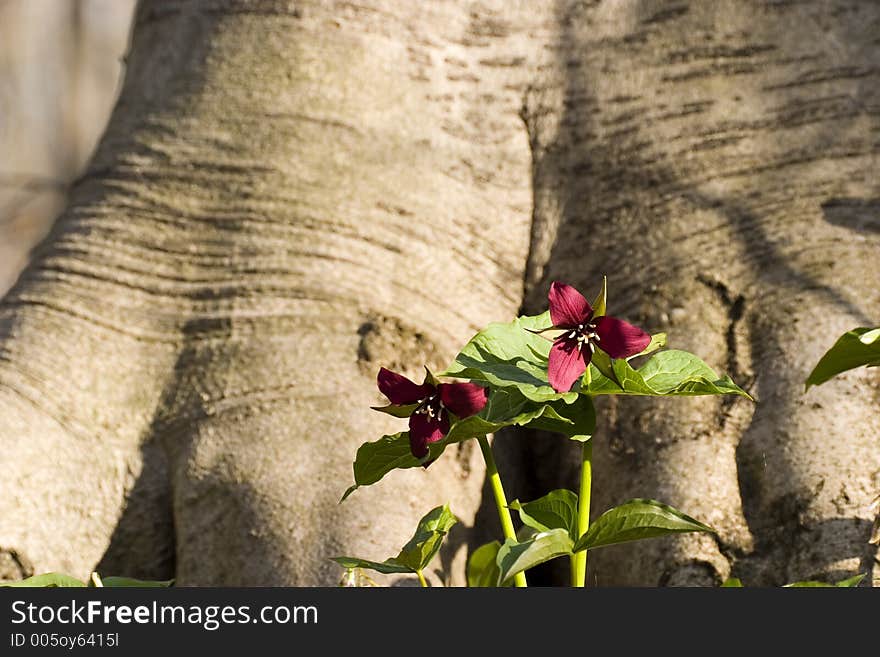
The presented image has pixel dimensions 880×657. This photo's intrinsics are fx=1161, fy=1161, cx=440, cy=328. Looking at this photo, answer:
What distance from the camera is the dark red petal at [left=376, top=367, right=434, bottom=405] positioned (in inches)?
61.2

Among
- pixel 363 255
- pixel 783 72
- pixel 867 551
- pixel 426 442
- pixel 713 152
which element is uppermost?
pixel 783 72

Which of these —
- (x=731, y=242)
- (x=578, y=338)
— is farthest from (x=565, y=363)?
(x=731, y=242)

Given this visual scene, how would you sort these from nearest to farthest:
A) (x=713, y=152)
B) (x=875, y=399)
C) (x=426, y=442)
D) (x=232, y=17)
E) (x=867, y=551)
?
1. (x=426, y=442)
2. (x=867, y=551)
3. (x=875, y=399)
4. (x=713, y=152)
5. (x=232, y=17)

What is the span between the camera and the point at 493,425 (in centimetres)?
152

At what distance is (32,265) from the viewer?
2998mm

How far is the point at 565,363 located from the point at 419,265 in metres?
1.33

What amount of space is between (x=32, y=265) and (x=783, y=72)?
1964 millimetres

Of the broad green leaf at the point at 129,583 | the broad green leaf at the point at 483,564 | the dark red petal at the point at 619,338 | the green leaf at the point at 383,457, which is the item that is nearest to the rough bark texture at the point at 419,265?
the broad green leaf at the point at 483,564

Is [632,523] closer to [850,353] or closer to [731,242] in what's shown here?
[850,353]

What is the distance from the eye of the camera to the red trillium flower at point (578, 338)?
4.85ft

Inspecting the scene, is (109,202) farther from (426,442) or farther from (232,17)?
(426,442)

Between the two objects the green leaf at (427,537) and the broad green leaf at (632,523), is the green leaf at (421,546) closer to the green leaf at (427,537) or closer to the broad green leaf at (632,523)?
the green leaf at (427,537)

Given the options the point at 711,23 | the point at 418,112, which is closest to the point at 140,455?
the point at 418,112

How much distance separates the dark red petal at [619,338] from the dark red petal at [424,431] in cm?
23
